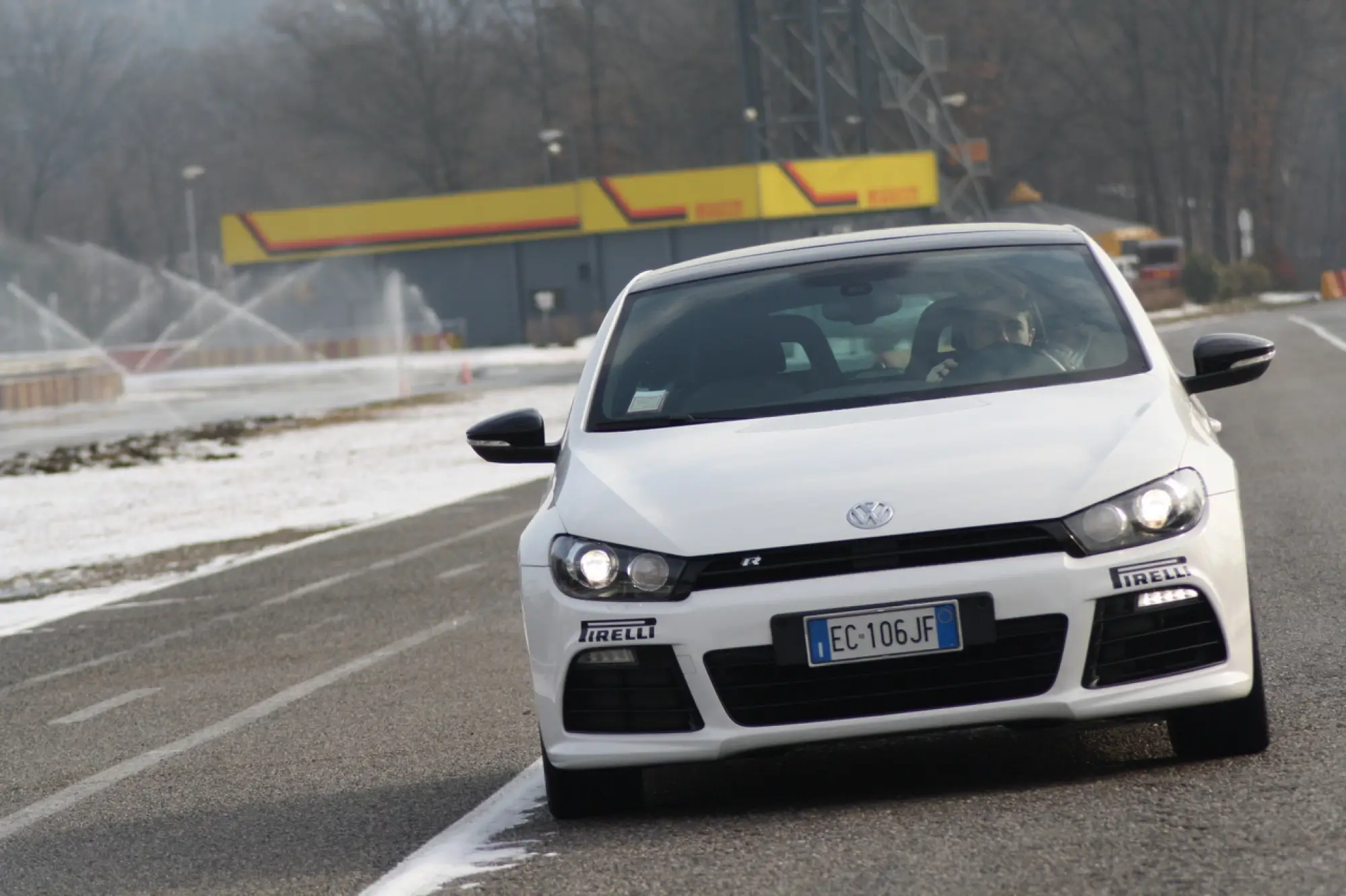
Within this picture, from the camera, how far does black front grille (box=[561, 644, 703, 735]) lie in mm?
5516

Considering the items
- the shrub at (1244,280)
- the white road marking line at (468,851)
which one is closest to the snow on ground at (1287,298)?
the shrub at (1244,280)

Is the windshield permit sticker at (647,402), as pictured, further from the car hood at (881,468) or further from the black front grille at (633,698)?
the black front grille at (633,698)

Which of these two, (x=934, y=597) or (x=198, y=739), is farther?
(x=198, y=739)

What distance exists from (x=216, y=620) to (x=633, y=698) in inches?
285

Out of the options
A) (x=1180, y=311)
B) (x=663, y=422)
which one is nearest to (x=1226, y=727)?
(x=663, y=422)

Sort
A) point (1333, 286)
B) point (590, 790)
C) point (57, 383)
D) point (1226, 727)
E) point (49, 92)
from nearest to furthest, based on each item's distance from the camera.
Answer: point (1226, 727) → point (590, 790) → point (57, 383) → point (1333, 286) → point (49, 92)

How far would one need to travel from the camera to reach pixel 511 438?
6.76 meters

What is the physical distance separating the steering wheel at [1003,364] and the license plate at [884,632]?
3.84ft

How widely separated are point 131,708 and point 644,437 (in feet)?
13.2

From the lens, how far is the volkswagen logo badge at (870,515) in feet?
17.7

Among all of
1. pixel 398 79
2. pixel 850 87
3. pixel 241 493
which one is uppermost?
pixel 398 79

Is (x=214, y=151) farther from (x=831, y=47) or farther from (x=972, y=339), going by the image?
(x=972, y=339)

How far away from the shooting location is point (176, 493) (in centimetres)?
2267

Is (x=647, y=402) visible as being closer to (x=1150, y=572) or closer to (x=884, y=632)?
(x=884, y=632)
